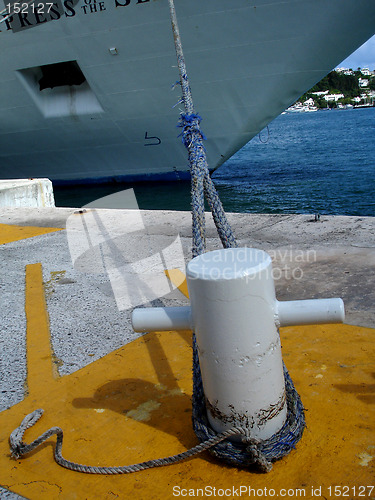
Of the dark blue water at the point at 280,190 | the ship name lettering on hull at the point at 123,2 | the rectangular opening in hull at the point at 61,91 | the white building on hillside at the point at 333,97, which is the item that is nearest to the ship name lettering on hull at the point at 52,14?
the ship name lettering on hull at the point at 123,2

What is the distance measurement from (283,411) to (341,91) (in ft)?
515

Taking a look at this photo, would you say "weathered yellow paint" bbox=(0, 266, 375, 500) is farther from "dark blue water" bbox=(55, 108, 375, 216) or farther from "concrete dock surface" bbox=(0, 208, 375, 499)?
"dark blue water" bbox=(55, 108, 375, 216)

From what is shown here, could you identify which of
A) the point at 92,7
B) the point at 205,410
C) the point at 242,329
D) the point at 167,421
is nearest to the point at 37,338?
the point at 167,421

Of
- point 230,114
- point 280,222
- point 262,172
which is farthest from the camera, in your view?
point 262,172

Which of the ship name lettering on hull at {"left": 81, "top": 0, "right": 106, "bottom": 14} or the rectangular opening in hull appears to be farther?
the rectangular opening in hull

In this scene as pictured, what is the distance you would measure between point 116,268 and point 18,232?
2.53 m

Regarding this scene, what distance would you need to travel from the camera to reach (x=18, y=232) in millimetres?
6340

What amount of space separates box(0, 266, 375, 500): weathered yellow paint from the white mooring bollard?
0.20 m

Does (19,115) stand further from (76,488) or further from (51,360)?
(76,488)

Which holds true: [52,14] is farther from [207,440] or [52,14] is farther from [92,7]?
[207,440]

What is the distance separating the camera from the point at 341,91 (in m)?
144

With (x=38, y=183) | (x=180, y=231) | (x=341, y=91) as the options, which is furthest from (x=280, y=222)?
(x=341, y=91)

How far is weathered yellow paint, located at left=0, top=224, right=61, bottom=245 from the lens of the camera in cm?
600

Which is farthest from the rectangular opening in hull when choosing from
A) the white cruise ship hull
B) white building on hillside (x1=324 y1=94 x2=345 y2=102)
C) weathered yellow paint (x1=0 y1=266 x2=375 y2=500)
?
white building on hillside (x1=324 y1=94 x2=345 y2=102)
